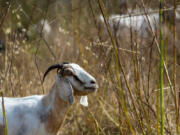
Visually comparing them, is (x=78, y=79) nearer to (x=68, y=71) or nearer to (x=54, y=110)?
(x=68, y=71)

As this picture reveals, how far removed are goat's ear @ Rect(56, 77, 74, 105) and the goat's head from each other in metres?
0.02

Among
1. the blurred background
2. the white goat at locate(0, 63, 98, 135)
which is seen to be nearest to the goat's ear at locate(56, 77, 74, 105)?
the white goat at locate(0, 63, 98, 135)

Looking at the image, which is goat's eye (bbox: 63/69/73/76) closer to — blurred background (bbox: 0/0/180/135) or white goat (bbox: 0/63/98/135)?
white goat (bbox: 0/63/98/135)

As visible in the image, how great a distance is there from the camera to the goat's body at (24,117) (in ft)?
7.61

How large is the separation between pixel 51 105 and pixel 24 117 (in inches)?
9.5

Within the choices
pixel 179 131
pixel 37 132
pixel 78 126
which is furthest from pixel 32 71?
pixel 179 131

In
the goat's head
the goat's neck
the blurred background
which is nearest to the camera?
the blurred background

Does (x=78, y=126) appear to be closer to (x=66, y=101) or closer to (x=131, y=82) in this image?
(x=131, y=82)

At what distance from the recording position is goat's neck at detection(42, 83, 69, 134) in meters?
2.39

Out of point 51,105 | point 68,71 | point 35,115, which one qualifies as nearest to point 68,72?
point 68,71

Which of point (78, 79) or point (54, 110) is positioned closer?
point (78, 79)

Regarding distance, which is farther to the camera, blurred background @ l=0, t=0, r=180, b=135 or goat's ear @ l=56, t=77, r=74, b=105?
goat's ear @ l=56, t=77, r=74, b=105

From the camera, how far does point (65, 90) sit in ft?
7.64

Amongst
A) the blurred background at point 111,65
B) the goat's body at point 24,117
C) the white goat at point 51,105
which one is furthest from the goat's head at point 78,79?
the goat's body at point 24,117
